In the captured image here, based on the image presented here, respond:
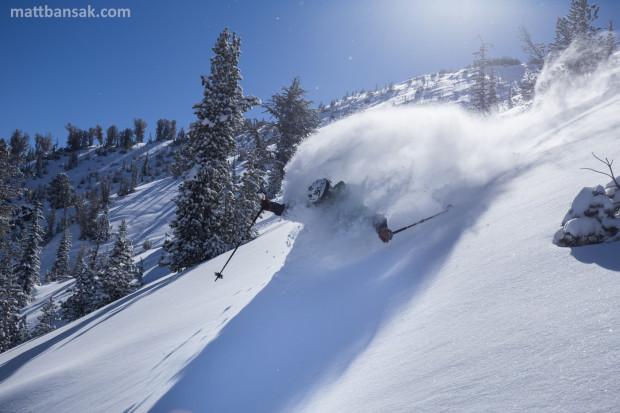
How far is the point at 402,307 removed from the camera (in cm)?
378

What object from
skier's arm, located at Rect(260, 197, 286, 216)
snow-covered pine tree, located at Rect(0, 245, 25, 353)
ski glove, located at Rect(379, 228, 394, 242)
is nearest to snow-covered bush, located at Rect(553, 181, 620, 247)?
ski glove, located at Rect(379, 228, 394, 242)

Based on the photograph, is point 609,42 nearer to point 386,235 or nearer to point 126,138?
point 386,235

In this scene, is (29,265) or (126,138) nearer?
(29,265)

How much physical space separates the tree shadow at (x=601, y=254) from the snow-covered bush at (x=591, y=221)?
11cm

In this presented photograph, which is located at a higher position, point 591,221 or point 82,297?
point 591,221

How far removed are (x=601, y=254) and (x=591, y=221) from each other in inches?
18.9

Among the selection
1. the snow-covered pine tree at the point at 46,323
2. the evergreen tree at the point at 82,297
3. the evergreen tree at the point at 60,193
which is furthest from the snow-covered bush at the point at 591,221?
the evergreen tree at the point at 60,193

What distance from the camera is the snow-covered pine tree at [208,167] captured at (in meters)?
19.0

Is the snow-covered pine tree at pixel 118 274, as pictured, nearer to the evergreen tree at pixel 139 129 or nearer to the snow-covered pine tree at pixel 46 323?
the snow-covered pine tree at pixel 46 323

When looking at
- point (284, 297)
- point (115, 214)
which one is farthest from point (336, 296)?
point (115, 214)

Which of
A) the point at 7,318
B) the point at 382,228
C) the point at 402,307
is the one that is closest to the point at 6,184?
the point at 7,318

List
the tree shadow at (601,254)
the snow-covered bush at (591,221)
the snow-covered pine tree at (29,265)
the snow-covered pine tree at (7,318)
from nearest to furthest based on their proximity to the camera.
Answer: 1. the tree shadow at (601,254)
2. the snow-covered bush at (591,221)
3. the snow-covered pine tree at (7,318)
4. the snow-covered pine tree at (29,265)

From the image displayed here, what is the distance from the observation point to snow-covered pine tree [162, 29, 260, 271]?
18969 millimetres

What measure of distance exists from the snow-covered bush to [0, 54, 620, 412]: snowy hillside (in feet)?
0.51
